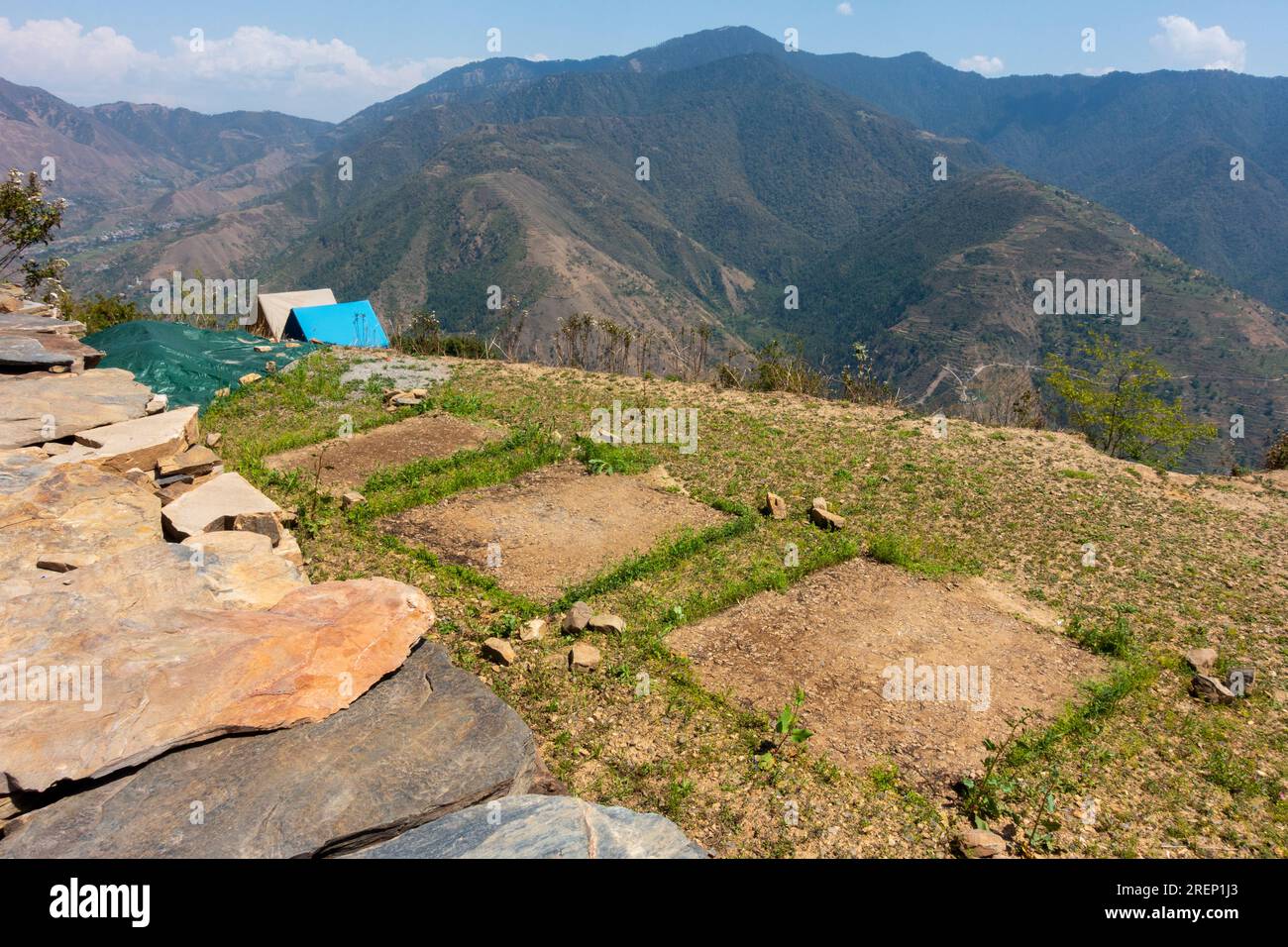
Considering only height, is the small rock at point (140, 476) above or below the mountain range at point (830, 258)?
below

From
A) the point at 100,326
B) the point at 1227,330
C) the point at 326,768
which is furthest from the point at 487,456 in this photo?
the point at 1227,330

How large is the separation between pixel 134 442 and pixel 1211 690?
509 inches

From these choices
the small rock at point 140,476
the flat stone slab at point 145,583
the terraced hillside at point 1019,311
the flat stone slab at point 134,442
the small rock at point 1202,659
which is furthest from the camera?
the terraced hillside at point 1019,311

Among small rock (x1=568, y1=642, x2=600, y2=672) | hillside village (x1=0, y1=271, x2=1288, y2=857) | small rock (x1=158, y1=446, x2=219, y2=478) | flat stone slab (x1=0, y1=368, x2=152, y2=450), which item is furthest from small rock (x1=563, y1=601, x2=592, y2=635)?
flat stone slab (x1=0, y1=368, x2=152, y2=450)

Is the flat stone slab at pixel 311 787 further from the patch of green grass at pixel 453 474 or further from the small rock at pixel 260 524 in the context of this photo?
the patch of green grass at pixel 453 474

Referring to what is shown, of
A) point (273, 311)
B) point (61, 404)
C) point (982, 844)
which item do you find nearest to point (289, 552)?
point (61, 404)

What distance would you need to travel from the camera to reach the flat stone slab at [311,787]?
3.78 m

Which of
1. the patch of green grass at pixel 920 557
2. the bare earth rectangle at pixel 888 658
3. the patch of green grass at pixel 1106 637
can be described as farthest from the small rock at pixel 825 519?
the patch of green grass at pixel 1106 637

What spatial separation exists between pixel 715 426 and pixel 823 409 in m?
3.06

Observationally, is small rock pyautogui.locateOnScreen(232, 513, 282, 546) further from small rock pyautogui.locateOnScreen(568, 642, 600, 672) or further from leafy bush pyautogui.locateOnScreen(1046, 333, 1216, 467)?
leafy bush pyautogui.locateOnScreen(1046, 333, 1216, 467)

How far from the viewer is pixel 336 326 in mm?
21844

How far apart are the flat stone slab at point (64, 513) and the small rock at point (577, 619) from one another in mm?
4252

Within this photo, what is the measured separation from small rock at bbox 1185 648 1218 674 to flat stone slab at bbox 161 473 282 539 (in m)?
10.2

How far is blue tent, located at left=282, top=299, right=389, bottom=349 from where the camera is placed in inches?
845
